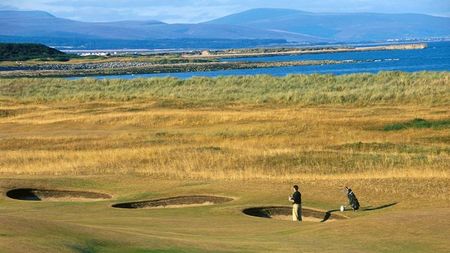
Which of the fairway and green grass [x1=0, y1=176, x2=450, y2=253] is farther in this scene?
the fairway

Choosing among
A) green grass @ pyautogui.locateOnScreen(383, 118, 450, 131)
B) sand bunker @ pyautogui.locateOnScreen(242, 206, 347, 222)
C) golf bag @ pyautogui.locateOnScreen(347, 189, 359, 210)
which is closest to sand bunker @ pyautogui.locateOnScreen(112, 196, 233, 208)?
sand bunker @ pyautogui.locateOnScreen(242, 206, 347, 222)

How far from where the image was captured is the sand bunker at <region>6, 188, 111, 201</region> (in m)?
31.8

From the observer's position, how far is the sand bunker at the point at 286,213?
2661 centimetres

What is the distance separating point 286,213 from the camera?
27.8 meters

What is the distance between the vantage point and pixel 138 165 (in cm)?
3988

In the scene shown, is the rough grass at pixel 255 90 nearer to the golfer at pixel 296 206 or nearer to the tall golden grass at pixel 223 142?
the tall golden grass at pixel 223 142

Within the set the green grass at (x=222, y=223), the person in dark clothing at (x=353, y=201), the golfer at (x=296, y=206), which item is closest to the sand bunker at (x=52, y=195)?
the green grass at (x=222, y=223)

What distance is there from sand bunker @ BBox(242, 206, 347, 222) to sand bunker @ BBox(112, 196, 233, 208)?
2.40 m

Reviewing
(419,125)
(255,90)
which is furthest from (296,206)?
(255,90)

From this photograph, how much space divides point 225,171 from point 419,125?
1703 cm

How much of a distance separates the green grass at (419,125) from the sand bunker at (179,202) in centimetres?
2215

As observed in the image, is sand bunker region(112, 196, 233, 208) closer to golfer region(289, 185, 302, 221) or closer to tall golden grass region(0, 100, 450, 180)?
golfer region(289, 185, 302, 221)

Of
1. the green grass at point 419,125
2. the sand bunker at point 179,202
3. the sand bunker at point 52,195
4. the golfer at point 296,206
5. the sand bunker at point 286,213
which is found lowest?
the sand bunker at point 52,195

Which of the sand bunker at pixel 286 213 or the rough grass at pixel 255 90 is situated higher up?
the rough grass at pixel 255 90
